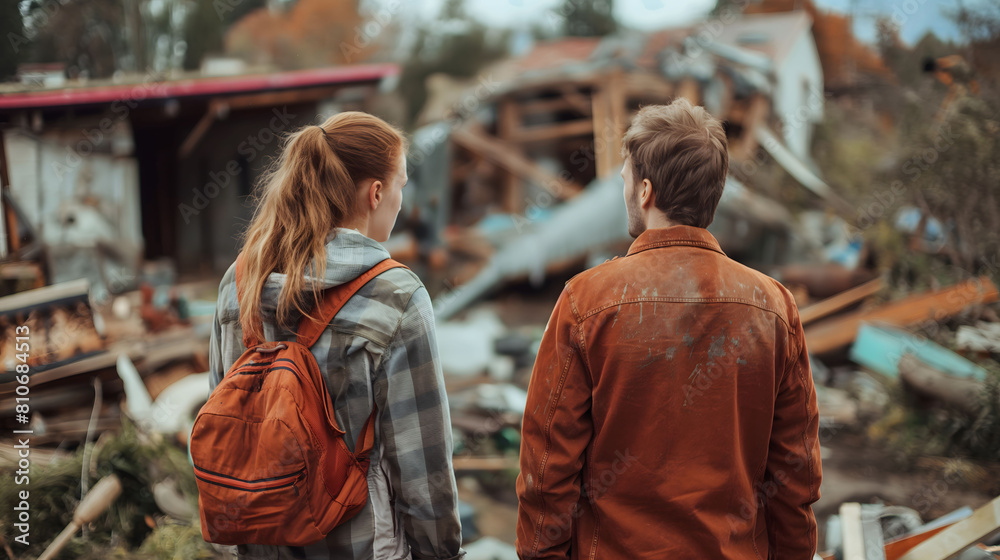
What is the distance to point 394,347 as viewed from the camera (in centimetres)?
143

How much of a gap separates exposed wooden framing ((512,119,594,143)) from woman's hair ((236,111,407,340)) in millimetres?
7058

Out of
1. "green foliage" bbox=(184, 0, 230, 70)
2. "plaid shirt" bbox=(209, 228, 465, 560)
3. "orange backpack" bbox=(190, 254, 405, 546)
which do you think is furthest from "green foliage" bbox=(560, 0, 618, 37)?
"orange backpack" bbox=(190, 254, 405, 546)

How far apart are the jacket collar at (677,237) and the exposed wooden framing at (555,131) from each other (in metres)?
6.99

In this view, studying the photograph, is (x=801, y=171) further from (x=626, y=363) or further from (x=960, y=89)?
(x=626, y=363)

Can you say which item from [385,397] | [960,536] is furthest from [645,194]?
[960,536]

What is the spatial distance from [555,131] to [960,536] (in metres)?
6.77

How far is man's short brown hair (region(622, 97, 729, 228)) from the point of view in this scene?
1.41 metres

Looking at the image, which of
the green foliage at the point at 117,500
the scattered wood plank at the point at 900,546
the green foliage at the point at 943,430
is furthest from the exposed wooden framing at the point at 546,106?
the scattered wood plank at the point at 900,546

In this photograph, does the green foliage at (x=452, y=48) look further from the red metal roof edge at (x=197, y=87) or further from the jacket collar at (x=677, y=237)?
the jacket collar at (x=677, y=237)

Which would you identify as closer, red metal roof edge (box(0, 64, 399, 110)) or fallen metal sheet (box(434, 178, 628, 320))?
red metal roof edge (box(0, 64, 399, 110))

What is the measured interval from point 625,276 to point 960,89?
19.8 ft

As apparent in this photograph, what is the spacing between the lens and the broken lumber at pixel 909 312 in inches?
205

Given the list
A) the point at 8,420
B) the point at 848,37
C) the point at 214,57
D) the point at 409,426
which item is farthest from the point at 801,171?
the point at 8,420

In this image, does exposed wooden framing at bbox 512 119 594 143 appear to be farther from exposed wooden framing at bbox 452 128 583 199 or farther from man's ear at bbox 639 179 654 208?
man's ear at bbox 639 179 654 208
